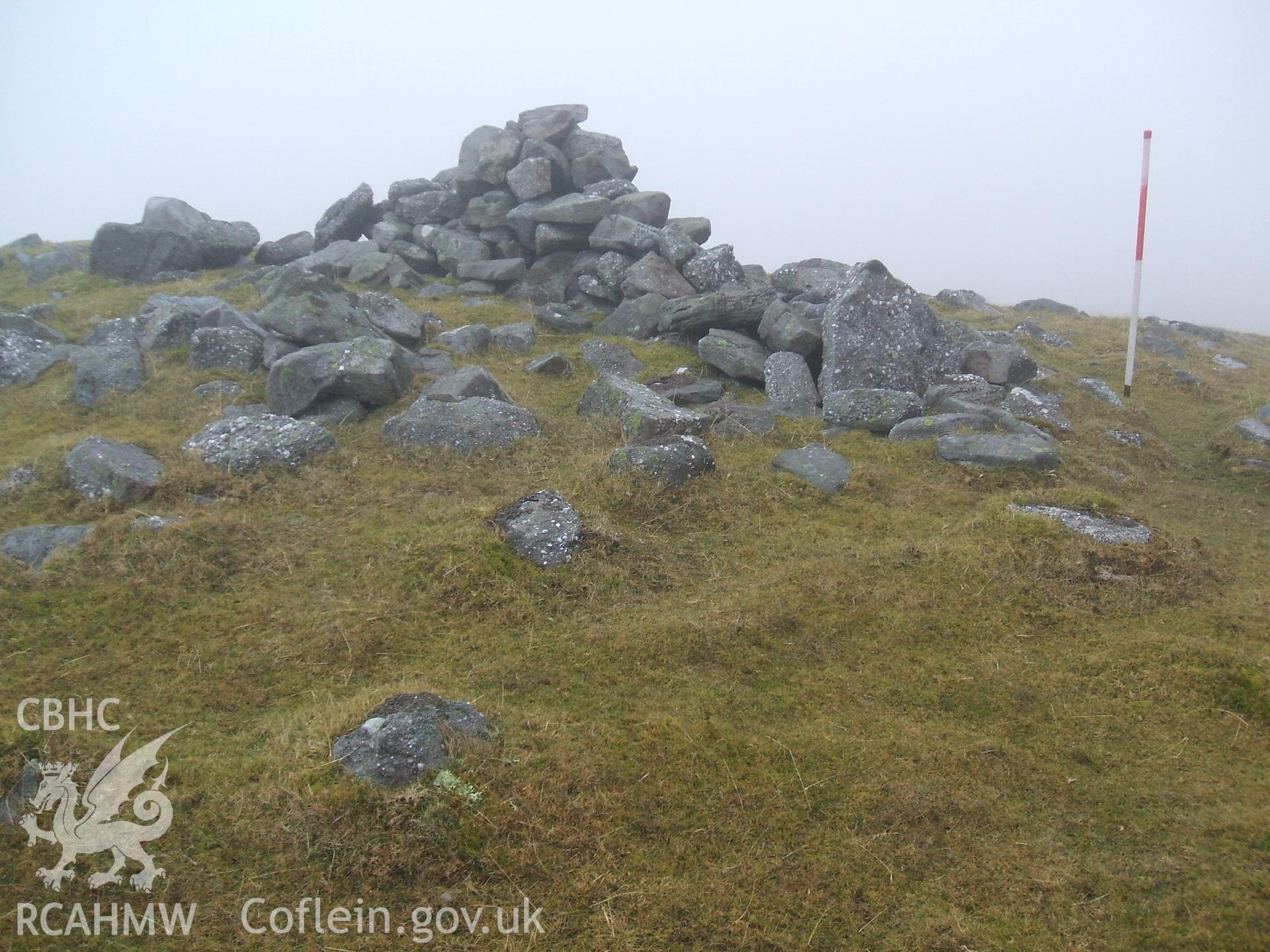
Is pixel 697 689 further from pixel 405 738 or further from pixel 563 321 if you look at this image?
pixel 563 321

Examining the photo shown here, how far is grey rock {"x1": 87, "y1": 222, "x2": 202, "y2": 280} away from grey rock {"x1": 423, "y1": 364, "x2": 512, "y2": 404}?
10.1 metres

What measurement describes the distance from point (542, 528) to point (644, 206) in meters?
A: 10.4

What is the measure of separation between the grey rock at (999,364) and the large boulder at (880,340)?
31cm

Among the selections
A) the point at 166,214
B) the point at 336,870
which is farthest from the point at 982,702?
the point at 166,214

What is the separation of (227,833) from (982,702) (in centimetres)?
457

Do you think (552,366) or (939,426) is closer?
(939,426)

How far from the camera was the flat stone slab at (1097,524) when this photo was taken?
760 cm

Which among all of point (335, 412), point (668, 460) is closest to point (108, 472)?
point (335, 412)

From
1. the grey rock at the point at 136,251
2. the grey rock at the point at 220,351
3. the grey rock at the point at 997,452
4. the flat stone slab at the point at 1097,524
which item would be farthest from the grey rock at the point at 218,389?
the flat stone slab at the point at 1097,524

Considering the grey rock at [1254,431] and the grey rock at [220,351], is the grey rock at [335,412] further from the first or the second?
the grey rock at [1254,431]

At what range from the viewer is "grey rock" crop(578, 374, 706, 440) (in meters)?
9.44

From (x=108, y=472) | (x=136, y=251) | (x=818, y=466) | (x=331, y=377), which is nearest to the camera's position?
(x=108, y=472)

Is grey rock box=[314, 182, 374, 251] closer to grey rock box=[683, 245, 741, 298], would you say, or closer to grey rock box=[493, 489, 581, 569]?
grey rock box=[683, 245, 741, 298]

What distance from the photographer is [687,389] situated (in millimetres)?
11289
